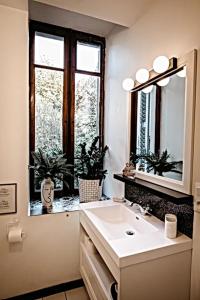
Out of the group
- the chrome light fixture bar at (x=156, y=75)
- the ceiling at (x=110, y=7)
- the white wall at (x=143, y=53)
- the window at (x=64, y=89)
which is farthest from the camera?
the window at (x=64, y=89)

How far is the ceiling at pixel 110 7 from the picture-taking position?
172 cm

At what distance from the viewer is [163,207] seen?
1606mm

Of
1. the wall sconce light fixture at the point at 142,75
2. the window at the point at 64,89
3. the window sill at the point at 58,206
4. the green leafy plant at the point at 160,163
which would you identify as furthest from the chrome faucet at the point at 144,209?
the wall sconce light fixture at the point at 142,75

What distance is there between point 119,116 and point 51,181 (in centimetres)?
97

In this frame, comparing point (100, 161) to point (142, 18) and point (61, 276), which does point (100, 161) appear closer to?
point (61, 276)

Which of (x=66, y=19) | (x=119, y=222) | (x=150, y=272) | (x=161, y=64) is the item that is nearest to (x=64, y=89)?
(x=66, y=19)

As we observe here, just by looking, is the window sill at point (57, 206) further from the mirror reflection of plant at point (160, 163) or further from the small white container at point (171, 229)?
the small white container at point (171, 229)

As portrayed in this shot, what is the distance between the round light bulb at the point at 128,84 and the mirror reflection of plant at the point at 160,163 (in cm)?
66

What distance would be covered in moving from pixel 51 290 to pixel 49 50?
2.50 m

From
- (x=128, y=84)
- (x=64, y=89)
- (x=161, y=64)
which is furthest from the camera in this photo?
(x=64, y=89)

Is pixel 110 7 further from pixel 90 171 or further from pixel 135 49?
pixel 90 171

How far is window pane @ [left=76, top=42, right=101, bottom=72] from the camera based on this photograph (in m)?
2.48

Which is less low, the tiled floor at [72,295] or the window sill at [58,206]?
the window sill at [58,206]

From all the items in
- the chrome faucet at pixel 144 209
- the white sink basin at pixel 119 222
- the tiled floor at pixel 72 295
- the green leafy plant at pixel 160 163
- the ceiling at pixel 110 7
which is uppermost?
the ceiling at pixel 110 7
